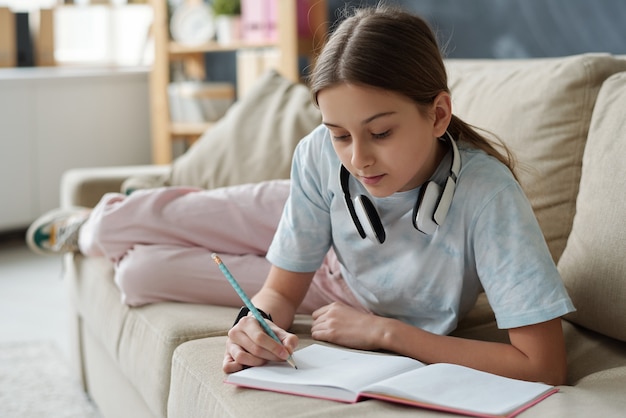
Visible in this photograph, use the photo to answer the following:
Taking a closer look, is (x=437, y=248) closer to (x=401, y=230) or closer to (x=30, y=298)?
(x=401, y=230)

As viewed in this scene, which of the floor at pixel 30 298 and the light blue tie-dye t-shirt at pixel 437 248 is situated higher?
the light blue tie-dye t-shirt at pixel 437 248

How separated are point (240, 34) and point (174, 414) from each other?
2809mm

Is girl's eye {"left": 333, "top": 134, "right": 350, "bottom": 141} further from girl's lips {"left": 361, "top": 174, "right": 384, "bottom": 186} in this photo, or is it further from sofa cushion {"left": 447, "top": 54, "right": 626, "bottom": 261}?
sofa cushion {"left": 447, "top": 54, "right": 626, "bottom": 261}

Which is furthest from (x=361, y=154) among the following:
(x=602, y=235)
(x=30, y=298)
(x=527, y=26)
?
(x=30, y=298)

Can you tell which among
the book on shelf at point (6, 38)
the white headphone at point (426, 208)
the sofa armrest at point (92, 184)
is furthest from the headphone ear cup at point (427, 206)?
the book on shelf at point (6, 38)

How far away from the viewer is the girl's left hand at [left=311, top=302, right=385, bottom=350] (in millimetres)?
1388

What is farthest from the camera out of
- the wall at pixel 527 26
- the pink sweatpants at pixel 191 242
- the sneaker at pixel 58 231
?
the wall at pixel 527 26

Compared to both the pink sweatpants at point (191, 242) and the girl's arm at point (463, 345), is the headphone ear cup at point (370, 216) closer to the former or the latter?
the girl's arm at point (463, 345)

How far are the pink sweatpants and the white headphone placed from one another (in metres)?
0.31

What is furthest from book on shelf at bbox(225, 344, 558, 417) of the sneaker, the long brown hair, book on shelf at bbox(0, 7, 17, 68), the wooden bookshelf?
book on shelf at bbox(0, 7, 17, 68)

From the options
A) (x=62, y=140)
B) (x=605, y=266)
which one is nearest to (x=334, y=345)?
(x=605, y=266)

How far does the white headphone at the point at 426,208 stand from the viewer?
52.8 inches

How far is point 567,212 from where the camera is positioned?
65.0 inches

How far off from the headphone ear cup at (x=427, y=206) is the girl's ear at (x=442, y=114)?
0.27 ft
